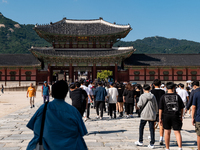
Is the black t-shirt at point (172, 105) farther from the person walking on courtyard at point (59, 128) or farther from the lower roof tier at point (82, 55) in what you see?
the lower roof tier at point (82, 55)

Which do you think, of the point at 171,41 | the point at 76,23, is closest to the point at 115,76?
the point at 76,23

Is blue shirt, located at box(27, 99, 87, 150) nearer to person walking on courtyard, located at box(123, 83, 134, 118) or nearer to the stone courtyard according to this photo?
the stone courtyard

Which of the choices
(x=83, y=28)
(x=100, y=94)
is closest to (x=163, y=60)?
(x=83, y=28)

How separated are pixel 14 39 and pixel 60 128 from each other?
13894cm

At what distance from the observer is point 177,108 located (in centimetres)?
513

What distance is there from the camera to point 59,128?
9.46 ft

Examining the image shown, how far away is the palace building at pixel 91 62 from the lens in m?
30.9

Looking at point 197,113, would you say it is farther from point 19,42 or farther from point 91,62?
point 19,42

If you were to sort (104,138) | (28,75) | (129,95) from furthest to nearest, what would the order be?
1. (28,75)
2. (129,95)
3. (104,138)

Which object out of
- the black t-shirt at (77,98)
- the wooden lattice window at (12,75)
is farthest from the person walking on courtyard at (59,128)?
the wooden lattice window at (12,75)

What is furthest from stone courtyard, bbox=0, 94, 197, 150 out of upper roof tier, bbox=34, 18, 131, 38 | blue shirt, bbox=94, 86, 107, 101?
upper roof tier, bbox=34, 18, 131, 38

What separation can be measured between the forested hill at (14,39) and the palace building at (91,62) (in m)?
84.6

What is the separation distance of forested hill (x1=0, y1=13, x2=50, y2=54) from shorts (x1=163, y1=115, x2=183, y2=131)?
115 meters

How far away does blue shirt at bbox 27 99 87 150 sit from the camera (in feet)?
9.39
